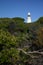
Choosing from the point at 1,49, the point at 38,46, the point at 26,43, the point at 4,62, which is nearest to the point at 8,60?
the point at 4,62

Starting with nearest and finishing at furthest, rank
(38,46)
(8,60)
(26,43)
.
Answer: (8,60) < (38,46) < (26,43)

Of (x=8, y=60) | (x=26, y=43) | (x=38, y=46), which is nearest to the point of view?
Result: (x=8, y=60)

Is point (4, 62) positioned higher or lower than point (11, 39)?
lower

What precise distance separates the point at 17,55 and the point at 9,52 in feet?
2.13

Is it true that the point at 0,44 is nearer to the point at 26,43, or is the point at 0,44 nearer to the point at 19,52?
the point at 19,52

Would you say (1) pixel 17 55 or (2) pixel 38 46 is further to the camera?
(2) pixel 38 46

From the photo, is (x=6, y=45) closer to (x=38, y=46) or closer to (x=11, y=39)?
(x=11, y=39)

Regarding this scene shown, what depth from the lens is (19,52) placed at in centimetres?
1917

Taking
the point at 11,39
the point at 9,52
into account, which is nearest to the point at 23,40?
the point at 11,39

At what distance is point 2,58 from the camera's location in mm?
17750

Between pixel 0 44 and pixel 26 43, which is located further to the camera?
pixel 26 43

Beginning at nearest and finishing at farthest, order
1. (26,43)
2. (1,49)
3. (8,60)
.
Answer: (8,60), (1,49), (26,43)

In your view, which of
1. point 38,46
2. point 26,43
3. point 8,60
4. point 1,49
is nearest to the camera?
point 8,60

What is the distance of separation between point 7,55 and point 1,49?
4.10 ft
